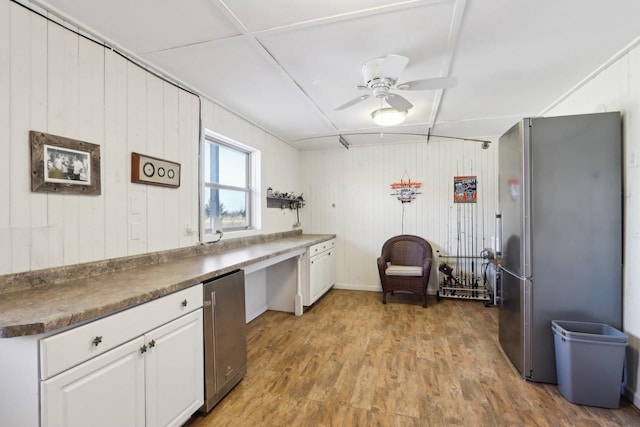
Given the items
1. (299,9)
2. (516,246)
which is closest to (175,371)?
(299,9)

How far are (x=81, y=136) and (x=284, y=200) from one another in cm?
293

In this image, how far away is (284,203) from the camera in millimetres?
4645

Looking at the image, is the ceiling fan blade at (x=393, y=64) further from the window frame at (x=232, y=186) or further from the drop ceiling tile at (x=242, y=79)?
the window frame at (x=232, y=186)

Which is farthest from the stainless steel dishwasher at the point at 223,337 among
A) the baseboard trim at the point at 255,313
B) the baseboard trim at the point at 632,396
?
the baseboard trim at the point at 632,396

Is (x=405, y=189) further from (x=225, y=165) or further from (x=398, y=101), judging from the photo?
(x=225, y=165)

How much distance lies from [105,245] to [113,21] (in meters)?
1.36

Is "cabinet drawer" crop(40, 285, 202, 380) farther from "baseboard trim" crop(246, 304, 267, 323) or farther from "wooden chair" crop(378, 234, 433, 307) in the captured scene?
"wooden chair" crop(378, 234, 433, 307)

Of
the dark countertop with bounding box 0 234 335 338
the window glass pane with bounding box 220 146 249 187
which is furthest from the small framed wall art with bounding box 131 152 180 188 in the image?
the window glass pane with bounding box 220 146 249 187

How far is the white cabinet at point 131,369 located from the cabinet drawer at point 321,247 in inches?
84.9

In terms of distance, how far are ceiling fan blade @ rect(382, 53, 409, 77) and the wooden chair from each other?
269cm

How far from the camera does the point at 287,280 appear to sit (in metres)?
3.84

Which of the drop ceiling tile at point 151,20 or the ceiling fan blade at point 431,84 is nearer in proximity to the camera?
the drop ceiling tile at point 151,20

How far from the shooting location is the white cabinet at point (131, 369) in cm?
113

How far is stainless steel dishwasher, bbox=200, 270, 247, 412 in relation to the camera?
6.26 feet
